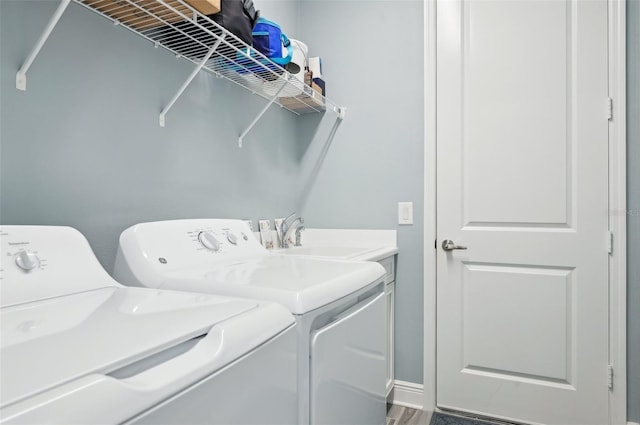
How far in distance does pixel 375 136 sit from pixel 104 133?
4.79 feet

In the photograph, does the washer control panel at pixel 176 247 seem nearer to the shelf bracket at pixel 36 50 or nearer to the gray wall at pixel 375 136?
the shelf bracket at pixel 36 50

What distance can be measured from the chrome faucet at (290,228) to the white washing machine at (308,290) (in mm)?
718

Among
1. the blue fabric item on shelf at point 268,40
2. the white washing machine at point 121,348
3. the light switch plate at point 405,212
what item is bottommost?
the white washing machine at point 121,348

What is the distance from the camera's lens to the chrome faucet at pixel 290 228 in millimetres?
2172

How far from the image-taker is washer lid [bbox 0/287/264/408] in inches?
17.8

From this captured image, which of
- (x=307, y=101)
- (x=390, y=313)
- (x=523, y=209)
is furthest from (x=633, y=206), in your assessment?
(x=307, y=101)

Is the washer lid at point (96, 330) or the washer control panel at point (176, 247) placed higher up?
the washer control panel at point (176, 247)

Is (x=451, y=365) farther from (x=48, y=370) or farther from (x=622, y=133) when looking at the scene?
(x=48, y=370)

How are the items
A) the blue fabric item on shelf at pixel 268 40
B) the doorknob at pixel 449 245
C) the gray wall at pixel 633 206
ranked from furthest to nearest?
the doorknob at pixel 449 245, the gray wall at pixel 633 206, the blue fabric item on shelf at pixel 268 40

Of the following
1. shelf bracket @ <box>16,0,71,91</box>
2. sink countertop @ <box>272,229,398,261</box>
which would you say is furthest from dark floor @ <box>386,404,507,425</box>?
shelf bracket @ <box>16,0,71,91</box>

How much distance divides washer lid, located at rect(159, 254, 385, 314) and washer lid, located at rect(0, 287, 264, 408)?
8cm

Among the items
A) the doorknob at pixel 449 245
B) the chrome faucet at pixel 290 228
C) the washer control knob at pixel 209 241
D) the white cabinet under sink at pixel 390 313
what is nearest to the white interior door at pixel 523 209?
the doorknob at pixel 449 245

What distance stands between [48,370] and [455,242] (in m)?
1.92

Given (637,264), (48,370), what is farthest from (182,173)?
(637,264)
